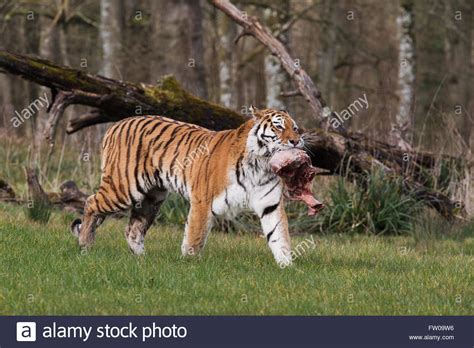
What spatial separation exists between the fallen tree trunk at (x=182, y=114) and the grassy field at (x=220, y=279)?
84.0 inches

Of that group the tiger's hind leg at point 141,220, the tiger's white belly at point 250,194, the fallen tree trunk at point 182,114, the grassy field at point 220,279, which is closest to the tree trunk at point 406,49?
the fallen tree trunk at point 182,114

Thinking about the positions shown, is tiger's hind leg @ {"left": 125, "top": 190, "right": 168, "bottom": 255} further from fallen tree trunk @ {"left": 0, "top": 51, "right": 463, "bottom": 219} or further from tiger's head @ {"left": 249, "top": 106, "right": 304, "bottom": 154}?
fallen tree trunk @ {"left": 0, "top": 51, "right": 463, "bottom": 219}

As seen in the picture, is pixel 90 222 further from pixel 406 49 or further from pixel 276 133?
pixel 406 49

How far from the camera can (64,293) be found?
8.02m

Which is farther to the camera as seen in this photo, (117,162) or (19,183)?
(19,183)

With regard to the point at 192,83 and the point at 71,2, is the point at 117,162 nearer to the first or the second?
the point at 192,83

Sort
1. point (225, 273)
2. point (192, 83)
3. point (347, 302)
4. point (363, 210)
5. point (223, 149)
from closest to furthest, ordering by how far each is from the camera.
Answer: point (347, 302) → point (225, 273) → point (223, 149) → point (363, 210) → point (192, 83)

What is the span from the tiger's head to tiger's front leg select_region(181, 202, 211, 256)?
91 cm

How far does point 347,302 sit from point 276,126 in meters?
1.97

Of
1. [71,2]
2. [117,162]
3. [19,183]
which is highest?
[71,2]

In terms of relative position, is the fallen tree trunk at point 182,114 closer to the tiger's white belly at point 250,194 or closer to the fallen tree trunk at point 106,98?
the fallen tree trunk at point 106,98

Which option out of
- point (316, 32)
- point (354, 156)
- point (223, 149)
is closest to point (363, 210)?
point (354, 156)

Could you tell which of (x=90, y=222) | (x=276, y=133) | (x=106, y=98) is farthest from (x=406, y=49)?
(x=276, y=133)

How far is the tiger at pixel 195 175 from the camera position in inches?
365
